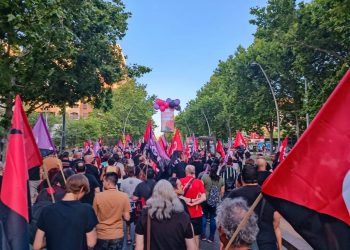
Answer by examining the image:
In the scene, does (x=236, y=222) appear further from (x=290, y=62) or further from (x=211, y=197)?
(x=290, y=62)

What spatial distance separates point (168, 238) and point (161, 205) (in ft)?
1.03

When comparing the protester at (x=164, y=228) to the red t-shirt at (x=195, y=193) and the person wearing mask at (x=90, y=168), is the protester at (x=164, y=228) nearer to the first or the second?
the red t-shirt at (x=195, y=193)

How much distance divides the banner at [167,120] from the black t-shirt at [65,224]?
25521 mm

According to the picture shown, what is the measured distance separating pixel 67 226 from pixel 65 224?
28 millimetres

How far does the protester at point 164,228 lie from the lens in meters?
4.21

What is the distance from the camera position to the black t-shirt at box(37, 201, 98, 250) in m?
4.22

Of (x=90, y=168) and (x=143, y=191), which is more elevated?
(x=90, y=168)

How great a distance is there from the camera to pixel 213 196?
357 inches

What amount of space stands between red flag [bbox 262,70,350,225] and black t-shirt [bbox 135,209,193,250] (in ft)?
4.60

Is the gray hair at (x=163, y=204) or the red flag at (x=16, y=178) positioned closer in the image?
the red flag at (x=16, y=178)

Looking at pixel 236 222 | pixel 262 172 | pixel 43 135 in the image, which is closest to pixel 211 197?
pixel 262 172

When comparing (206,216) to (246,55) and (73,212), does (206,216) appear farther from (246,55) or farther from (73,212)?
(246,55)

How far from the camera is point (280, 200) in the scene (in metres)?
3.13

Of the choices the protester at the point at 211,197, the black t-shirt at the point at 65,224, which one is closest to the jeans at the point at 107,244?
the black t-shirt at the point at 65,224
